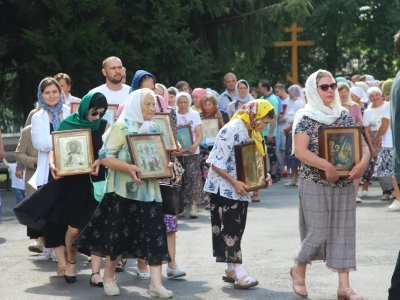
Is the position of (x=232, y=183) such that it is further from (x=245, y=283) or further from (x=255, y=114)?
(x=245, y=283)

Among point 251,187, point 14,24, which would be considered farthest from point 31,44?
point 251,187

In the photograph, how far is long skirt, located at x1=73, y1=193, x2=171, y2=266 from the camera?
956cm

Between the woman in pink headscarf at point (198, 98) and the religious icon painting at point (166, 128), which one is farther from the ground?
the woman in pink headscarf at point (198, 98)

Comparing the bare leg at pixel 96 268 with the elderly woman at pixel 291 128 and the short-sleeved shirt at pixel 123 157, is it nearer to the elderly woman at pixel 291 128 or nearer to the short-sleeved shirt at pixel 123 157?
the short-sleeved shirt at pixel 123 157

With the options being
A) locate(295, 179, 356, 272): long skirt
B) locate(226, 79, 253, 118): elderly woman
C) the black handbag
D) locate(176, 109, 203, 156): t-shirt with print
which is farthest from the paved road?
locate(226, 79, 253, 118): elderly woman

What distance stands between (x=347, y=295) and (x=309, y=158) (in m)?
1.12

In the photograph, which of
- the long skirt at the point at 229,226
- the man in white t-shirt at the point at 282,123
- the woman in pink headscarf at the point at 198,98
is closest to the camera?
the long skirt at the point at 229,226

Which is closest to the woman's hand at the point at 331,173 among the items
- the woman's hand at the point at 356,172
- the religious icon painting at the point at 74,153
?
the woman's hand at the point at 356,172

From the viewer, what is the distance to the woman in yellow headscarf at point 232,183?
988 cm

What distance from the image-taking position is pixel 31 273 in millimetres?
11094

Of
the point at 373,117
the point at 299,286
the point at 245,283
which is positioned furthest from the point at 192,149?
the point at 299,286

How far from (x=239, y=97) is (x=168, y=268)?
9643 millimetres

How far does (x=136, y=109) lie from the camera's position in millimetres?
9516

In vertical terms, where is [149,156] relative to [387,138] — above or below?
above
